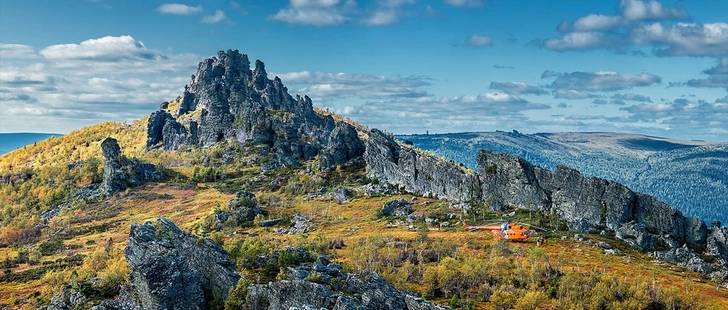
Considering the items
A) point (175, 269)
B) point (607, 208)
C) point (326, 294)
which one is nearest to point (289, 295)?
point (326, 294)

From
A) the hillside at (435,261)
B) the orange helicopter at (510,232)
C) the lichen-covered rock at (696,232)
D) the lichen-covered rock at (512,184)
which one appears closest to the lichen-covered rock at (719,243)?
the hillside at (435,261)

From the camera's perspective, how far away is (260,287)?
268 feet

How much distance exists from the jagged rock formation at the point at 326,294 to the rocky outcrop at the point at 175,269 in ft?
24.9

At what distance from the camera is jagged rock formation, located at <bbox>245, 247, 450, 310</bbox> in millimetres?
76625

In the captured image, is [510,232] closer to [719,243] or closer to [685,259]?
[685,259]

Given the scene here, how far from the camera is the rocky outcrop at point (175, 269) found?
262 ft

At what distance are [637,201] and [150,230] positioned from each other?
131605 millimetres

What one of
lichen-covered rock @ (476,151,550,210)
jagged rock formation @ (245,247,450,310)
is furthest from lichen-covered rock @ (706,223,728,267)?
jagged rock formation @ (245,247,450,310)

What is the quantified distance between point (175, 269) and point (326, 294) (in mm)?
23196

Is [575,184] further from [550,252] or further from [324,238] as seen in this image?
[324,238]

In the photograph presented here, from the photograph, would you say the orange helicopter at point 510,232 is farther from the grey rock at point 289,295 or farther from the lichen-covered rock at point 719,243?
the grey rock at point 289,295

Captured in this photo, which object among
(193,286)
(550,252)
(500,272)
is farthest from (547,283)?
(193,286)

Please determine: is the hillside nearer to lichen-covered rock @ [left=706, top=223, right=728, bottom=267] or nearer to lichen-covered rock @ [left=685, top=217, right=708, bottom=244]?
lichen-covered rock @ [left=685, top=217, right=708, bottom=244]

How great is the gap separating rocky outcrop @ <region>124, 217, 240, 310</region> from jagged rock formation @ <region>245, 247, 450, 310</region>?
759cm
